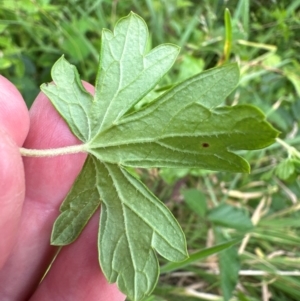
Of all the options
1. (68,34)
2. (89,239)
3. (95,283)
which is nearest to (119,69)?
(89,239)

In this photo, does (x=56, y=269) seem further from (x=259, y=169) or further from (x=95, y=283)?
(x=259, y=169)

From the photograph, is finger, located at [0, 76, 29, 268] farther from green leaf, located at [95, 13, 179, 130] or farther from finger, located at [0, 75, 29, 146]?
green leaf, located at [95, 13, 179, 130]

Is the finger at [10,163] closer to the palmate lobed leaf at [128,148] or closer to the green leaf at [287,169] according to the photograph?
the palmate lobed leaf at [128,148]

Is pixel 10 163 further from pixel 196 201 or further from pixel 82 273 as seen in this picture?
pixel 196 201

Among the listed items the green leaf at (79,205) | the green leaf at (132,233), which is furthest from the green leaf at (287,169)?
the green leaf at (79,205)

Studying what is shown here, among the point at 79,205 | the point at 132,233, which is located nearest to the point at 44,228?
the point at 79,205
